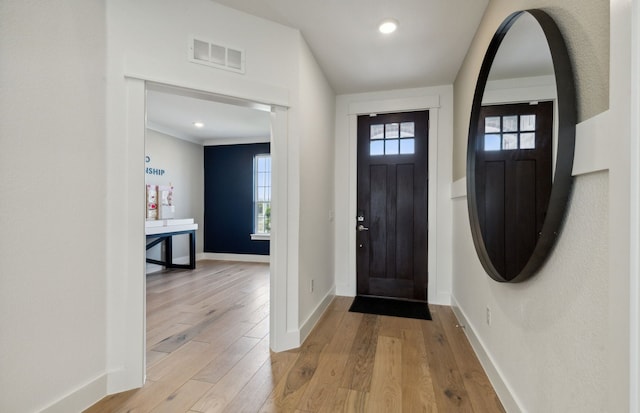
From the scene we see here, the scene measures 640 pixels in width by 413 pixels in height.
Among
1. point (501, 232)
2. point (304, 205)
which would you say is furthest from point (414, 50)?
point (501, 232)

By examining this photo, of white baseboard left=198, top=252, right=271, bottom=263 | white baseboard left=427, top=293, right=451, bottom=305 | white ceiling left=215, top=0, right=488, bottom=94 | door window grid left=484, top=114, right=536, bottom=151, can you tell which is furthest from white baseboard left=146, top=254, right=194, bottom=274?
door window grid left=484, top=114, right=536, bottom=151

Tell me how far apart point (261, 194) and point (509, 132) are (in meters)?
4.95

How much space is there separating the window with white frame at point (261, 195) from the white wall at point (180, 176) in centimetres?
122

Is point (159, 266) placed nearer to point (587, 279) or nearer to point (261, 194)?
point (261, 194)

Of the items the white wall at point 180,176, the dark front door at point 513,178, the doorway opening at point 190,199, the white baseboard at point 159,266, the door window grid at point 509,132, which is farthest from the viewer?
the white wall at point 180,176

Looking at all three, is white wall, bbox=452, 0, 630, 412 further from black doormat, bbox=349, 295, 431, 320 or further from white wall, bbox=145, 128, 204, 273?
white wall, bbox=145, 128, 204, 273

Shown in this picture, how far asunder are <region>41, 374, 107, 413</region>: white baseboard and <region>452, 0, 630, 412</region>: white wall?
221 centimetres

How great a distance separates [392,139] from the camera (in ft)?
11.3

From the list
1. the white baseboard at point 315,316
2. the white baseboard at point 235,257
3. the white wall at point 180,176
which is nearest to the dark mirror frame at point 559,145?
the white baseboard at point 315,316

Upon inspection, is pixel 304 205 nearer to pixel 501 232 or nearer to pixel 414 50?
pixel 501 232

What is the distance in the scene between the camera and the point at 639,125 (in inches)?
25.7

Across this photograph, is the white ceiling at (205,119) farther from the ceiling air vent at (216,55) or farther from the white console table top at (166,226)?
the white console table top at (166,226)

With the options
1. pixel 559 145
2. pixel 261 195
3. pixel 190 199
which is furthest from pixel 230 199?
pixel 559 145

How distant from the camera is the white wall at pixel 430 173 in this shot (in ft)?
10.7
